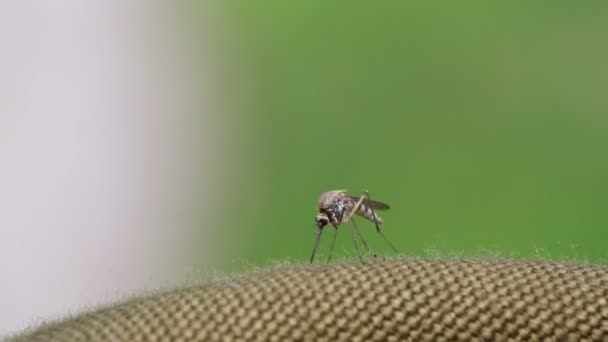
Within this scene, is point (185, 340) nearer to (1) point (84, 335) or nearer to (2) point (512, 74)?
(1) point (84, 335)

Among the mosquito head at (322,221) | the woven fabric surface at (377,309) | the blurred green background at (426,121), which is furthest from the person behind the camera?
the blurred green background at (426,121)

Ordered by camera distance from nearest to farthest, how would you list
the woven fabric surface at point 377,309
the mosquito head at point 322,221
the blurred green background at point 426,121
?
the woven fabric surface at point 377,309, the mosquito head at point 322,221, the blurred green background at point 426,121

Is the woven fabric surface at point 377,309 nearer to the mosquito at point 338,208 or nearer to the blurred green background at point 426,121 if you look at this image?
the mosquito at point 338,208

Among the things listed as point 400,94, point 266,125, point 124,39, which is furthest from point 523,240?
point 124,39

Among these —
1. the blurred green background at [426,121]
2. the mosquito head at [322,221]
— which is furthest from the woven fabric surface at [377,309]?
the blurred green background at [426,121]

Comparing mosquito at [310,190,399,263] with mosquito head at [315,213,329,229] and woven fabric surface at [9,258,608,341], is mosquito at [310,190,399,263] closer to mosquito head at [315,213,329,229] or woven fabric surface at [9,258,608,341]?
mosquito head at [315,213,329,229]

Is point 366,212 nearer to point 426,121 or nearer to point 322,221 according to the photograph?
point 322,221

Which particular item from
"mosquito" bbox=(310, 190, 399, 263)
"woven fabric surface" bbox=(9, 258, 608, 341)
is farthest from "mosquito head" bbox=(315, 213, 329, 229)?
"woven fabric surface" bbox=(9, 258, 608, 341)
